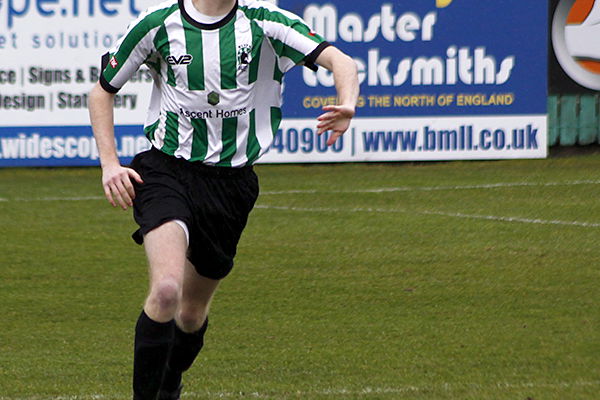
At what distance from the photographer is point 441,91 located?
15.9 m

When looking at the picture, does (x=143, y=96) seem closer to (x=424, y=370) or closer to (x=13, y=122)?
(x=13, y=122)

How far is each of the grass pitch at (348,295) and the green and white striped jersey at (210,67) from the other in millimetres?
1206

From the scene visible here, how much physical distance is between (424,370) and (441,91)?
9975mm

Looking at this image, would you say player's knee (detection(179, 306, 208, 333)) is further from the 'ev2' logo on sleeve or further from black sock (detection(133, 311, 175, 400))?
the 'ev2' logo on sleeve

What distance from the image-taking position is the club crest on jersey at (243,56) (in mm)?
5328

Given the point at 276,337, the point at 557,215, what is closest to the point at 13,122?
the point at 557,215

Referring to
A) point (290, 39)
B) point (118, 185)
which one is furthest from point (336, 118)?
point (118, 185)

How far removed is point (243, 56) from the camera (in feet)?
17.5

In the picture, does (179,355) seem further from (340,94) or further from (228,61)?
(340,94)

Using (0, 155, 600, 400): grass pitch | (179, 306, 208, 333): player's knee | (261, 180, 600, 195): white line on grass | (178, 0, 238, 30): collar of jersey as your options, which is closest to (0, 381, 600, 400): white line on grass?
(0, 155, 600, 400): grass pitch

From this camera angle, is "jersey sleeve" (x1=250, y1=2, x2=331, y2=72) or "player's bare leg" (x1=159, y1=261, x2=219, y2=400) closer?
"jersey sleeve" (x1=250, y1=2, x2=331, y2=72)

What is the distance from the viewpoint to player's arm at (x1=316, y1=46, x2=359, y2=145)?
4840mm

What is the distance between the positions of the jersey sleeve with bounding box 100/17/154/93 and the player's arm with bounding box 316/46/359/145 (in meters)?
0.72

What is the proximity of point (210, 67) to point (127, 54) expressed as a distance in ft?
1.13
